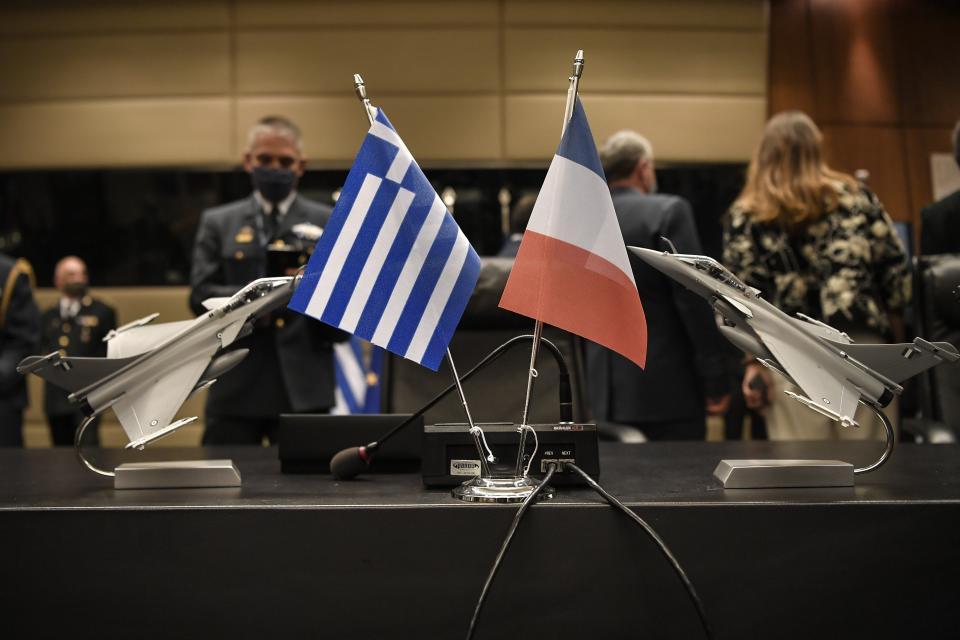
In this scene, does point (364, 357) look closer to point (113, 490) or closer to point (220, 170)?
point (220, 170)

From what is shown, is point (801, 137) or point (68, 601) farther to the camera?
point (801, 137)

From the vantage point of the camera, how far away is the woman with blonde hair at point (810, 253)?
2.29 metres

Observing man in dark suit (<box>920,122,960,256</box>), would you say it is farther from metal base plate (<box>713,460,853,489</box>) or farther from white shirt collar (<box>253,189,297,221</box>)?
white shirt collar (<box>253,189,297,221</box>)

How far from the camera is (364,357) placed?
3.86 meters

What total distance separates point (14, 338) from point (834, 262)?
2.48 meters

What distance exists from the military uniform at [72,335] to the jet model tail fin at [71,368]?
3797mm

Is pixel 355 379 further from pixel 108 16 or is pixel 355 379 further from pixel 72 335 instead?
pixel 108 16

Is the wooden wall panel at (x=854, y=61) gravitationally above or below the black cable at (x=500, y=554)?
above

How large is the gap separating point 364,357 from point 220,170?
1.77 m

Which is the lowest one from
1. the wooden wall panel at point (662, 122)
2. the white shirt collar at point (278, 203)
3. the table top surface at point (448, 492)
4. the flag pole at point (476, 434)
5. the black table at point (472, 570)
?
the black table at point (472, 570)

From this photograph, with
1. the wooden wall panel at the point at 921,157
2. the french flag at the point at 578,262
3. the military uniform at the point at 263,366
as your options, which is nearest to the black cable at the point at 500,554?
the french flag at the point at 578,262

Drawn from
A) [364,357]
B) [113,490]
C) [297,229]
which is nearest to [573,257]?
[113,490]

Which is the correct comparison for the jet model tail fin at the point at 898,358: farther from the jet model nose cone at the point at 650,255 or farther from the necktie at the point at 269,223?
the necktie at the point at 269,223

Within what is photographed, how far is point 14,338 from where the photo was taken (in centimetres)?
291
